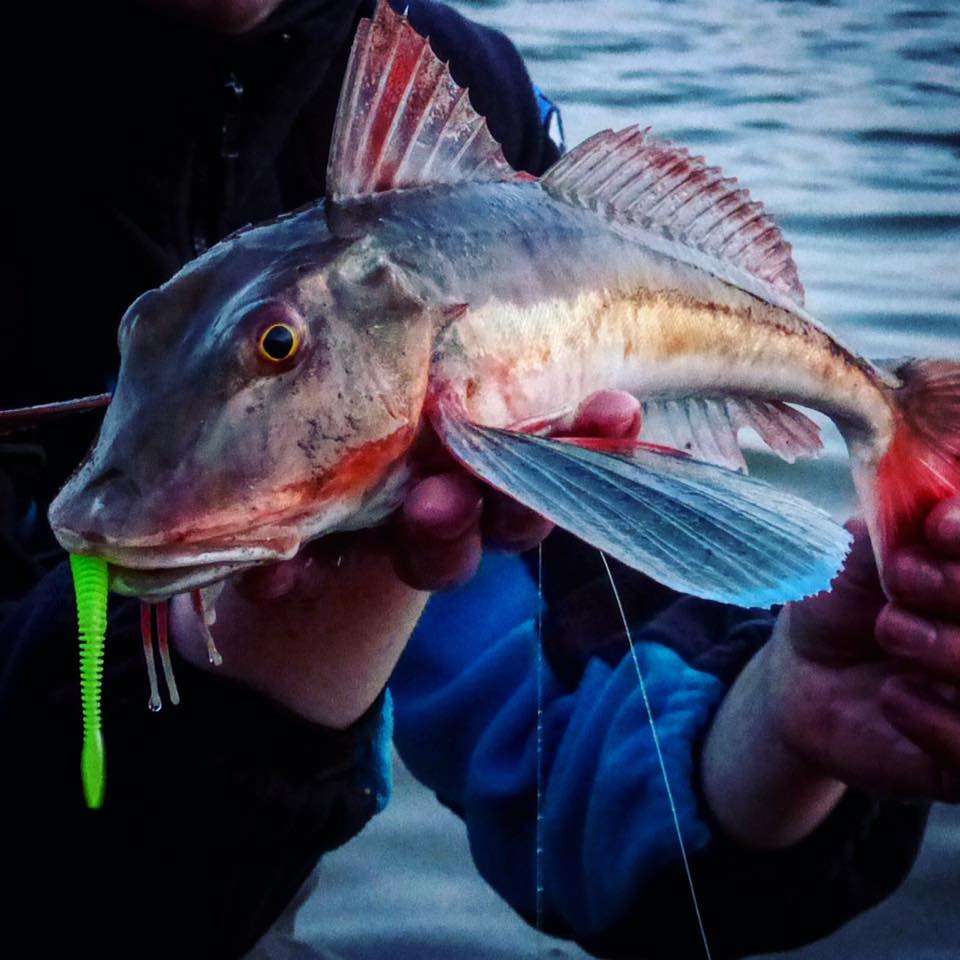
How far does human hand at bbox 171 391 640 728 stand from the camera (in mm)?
1080

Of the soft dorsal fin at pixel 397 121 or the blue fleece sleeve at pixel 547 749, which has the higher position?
the soft dorsal fin at pixel 397 121

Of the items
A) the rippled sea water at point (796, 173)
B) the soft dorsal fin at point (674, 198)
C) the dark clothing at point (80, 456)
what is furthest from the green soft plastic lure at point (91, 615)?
the rippled sea water at point (796, 173)

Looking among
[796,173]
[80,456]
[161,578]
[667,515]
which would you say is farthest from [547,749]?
[796,173]

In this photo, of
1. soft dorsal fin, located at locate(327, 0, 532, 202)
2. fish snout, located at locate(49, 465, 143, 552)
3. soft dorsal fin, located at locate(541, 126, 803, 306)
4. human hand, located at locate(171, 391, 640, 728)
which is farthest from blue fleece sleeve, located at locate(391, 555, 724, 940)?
fish snout, located at locate(49, 465, 143, 552)

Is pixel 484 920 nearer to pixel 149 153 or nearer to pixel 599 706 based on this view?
pixel 599 706

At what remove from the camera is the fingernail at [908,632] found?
144 cm

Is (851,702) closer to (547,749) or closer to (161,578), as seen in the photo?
(547,749)

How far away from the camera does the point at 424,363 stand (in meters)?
1.06

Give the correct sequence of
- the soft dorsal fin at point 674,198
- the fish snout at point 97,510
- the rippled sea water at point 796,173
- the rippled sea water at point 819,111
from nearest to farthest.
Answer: the fish snout at point 97,510 < the soft dorsal fin at point 674,198 < the rippled sea water at point 796,173 < the rippled sea water at point 819,111

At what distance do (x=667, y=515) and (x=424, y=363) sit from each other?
260 mm

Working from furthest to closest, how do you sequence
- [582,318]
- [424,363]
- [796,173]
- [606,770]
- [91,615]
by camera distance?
[796,173] → [606,770] → [582,318] → [424,363] → [91,615]

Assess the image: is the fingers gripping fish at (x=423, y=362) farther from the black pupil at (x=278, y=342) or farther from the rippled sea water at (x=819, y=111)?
the rippled sea water at (x=819, y=111)

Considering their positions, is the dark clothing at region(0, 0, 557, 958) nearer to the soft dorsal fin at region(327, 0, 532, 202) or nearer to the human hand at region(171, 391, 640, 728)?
the human hand at region(171, 391, 640, 728)

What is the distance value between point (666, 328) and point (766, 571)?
421 millimetres
